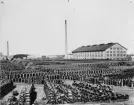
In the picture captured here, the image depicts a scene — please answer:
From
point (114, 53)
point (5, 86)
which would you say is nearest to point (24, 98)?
point (5, 86)

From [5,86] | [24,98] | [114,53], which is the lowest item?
[24,98]

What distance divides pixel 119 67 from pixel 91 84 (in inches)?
54.9

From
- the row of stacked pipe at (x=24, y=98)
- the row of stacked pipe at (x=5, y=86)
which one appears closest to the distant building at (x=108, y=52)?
the row of stacked pipe at (x=24, y=98)

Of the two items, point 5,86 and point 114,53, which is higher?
point 114,53

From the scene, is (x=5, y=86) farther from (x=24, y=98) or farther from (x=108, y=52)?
(x=108, y=52)

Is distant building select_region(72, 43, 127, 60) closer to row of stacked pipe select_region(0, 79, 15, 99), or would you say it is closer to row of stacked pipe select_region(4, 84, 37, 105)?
row of stacked pipe select_region(4, 84, 37, 105)

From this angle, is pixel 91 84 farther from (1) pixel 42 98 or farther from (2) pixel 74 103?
(1) pixel 42 98

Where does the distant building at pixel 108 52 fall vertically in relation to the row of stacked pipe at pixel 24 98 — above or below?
above

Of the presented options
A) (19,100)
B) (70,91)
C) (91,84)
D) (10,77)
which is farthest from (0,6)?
(91,84)

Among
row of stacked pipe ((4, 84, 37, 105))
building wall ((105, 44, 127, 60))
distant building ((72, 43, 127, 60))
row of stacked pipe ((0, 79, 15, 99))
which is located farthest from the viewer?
building wall ((105, 44, 127, 60))

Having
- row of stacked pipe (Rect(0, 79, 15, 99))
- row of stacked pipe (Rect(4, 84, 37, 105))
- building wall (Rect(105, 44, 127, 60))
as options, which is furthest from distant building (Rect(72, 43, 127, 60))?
row of stacked pipe (Rect(0, 79, 15, 99))

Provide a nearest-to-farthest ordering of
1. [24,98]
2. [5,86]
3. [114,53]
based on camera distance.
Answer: [24,98], [5,86], [114,53]

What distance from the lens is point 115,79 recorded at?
6820mm

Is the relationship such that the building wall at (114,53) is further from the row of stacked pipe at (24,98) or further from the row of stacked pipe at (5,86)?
the row of stacked pipe at (5,86)
